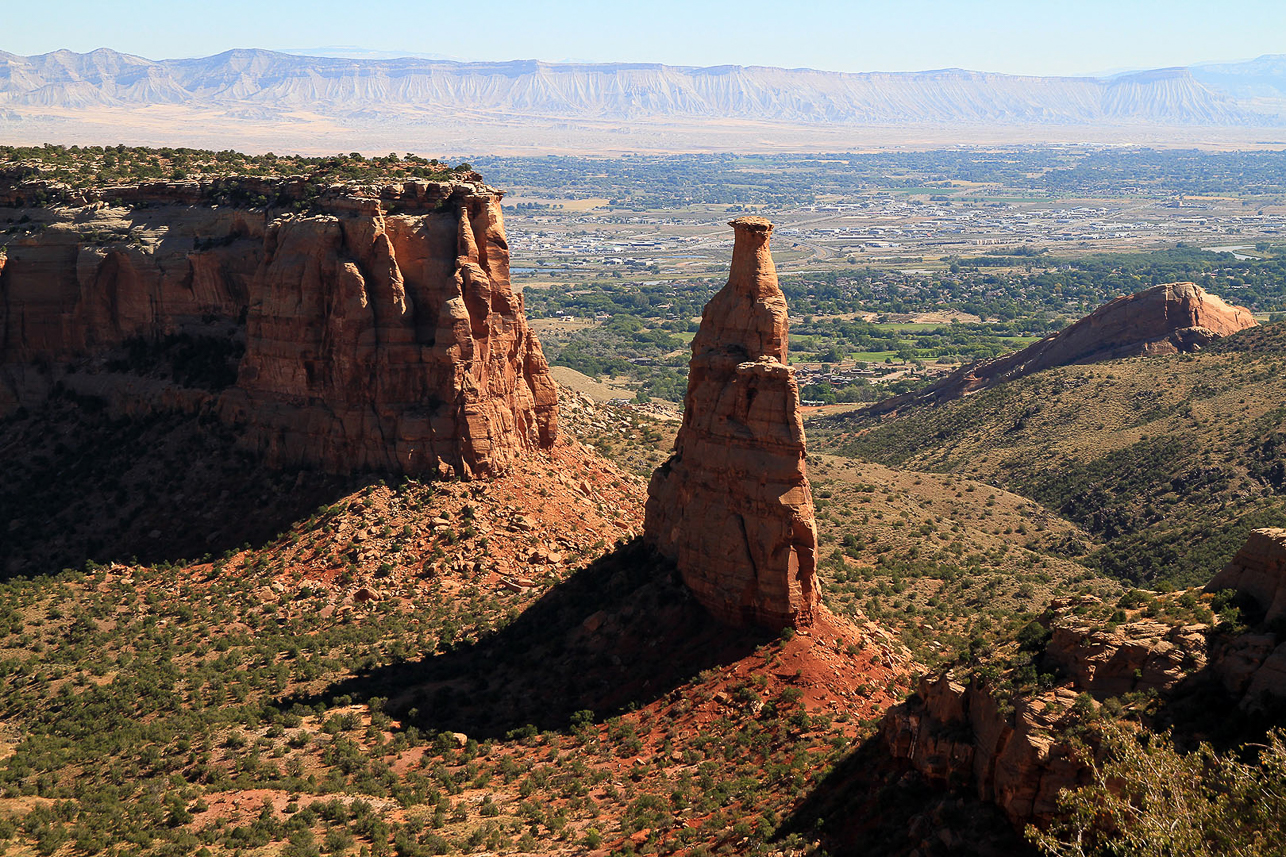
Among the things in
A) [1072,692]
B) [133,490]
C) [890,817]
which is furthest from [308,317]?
[1072,692]

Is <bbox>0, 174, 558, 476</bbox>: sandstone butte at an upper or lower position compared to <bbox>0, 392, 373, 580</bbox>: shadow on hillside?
upper

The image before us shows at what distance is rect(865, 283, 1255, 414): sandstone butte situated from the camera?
113188mm

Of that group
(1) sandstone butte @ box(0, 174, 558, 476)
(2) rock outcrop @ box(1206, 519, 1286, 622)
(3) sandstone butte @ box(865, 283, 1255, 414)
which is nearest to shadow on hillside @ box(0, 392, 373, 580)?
(1) sandstone butte @ box(0, 174, 558, 476)

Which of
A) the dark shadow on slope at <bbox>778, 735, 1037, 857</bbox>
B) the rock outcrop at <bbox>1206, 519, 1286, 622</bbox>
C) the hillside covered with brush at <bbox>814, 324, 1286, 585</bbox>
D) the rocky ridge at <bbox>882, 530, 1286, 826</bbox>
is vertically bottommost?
the hillside covered with brush at <bbox>814, 324, 1286, 585</bbox>

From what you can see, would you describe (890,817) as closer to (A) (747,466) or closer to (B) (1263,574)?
(B) (1263,574)

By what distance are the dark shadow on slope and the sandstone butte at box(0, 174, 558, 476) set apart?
89.1 ft

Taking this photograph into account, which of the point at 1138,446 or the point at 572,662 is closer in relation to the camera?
the point at 572,662

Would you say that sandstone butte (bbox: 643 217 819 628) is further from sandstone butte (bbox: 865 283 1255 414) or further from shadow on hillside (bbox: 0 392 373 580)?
sandstone butte (bbox: 865 283 1255 414)

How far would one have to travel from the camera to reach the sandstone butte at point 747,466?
4306 cm

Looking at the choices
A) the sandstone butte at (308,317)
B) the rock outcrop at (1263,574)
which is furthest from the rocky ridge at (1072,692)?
the sandstone butte at (308,317)

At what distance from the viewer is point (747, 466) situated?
4350 centimetres

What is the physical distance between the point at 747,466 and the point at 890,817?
51.2ft

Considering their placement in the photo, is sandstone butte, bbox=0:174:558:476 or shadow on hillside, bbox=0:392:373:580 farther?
sandstone butte, bbox=0:174:558:476

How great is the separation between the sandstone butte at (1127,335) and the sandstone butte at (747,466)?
253ft
